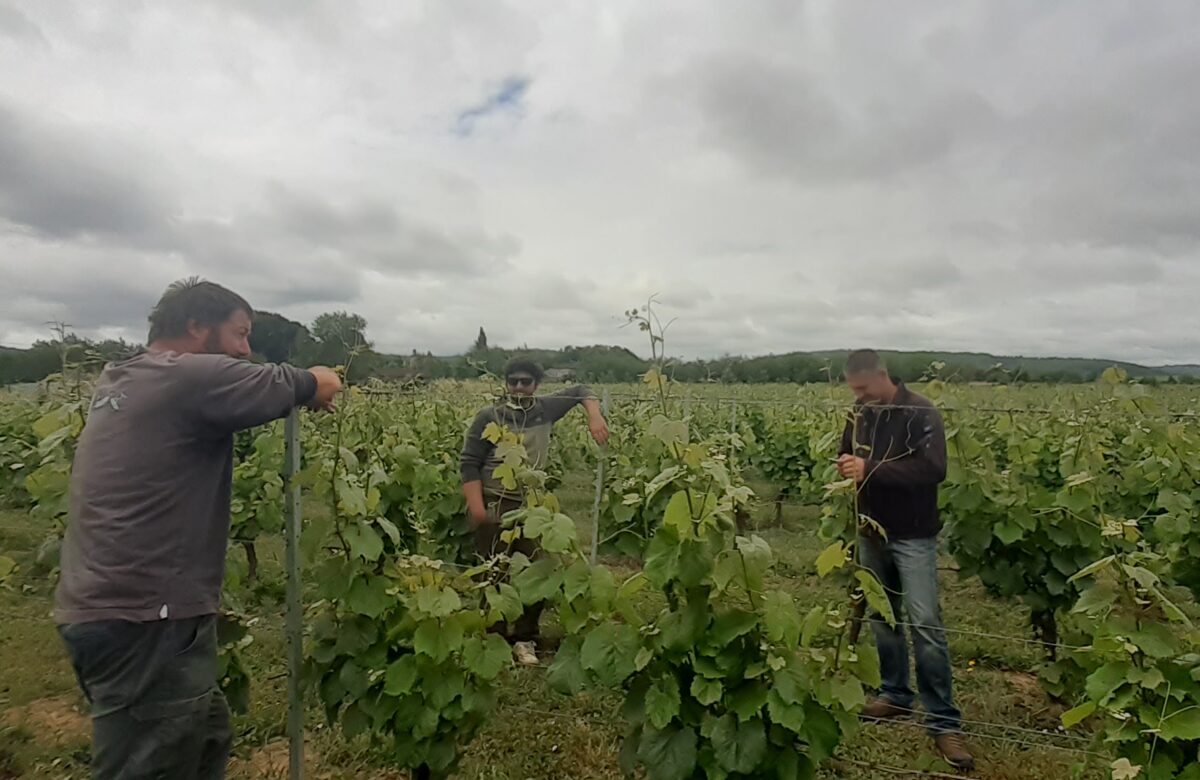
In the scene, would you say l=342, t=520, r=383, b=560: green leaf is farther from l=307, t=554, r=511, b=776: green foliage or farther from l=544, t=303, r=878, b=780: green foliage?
l=544, t=303, r=878, b=780: green foliage

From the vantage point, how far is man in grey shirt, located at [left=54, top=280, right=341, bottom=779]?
2.45 metres

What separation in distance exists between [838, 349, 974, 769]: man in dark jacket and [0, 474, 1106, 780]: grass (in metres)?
0.26

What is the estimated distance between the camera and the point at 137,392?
8.16ft

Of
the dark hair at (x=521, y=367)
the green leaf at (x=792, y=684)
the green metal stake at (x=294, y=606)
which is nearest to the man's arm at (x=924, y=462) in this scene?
the green leaf at (x=792, y=684)

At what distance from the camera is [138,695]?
2473 mm

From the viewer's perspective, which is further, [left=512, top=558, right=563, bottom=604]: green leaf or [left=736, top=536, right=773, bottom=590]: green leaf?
[left=512, top=558, right=563, bottom=604]: green leaf

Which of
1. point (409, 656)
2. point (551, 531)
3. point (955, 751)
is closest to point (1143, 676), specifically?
point (955, 751)

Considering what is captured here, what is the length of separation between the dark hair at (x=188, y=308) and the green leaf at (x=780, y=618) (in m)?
2.25

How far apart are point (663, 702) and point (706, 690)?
16 centimetres

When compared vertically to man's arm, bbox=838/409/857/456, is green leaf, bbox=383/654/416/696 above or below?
below

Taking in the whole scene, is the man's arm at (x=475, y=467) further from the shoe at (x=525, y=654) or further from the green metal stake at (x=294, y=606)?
the green metal stake at (x=294, y=606)

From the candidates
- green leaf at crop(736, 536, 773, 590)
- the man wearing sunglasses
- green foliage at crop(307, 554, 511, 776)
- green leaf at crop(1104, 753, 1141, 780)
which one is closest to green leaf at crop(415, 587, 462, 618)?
green foliage at crop(307, 554, 511, 776)

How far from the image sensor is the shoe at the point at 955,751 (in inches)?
150

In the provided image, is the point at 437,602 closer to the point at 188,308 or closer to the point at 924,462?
the point at 188,308
